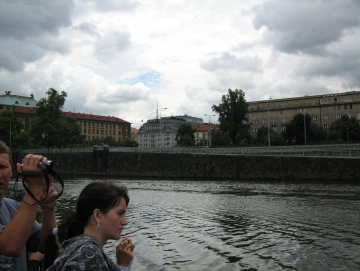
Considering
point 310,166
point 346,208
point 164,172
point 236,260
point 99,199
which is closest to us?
point 99,199

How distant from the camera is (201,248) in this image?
9070 millimetres

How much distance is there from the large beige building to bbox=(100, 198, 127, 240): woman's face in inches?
3852

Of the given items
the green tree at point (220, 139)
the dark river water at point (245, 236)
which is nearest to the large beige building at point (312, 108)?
the green tree at point (220, 139)

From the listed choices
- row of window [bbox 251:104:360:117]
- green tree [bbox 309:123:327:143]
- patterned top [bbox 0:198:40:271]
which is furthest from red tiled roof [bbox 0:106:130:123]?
patterned top [bbox 0:198:40:271]

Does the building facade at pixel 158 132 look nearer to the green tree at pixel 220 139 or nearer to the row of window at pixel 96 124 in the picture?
the row of window at pixel 96 124

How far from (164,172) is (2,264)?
44807 millimetres

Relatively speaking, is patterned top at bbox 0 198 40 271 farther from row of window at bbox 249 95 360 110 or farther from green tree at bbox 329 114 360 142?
row of window at bbox 249 95 360 110

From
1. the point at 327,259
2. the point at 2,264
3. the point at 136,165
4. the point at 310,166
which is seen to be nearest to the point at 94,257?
the point at 2,264

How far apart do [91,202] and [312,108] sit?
118 m

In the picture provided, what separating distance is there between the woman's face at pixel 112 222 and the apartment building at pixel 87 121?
430 ft

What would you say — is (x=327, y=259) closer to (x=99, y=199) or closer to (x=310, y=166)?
(x=99, y=199)

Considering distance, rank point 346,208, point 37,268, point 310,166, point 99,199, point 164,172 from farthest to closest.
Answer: point 164,172
point 310,166
point 346,208
point 37,268
point 99,199

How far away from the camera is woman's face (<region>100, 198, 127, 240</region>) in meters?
2.79

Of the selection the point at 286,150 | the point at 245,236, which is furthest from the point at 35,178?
the point at 286,150
